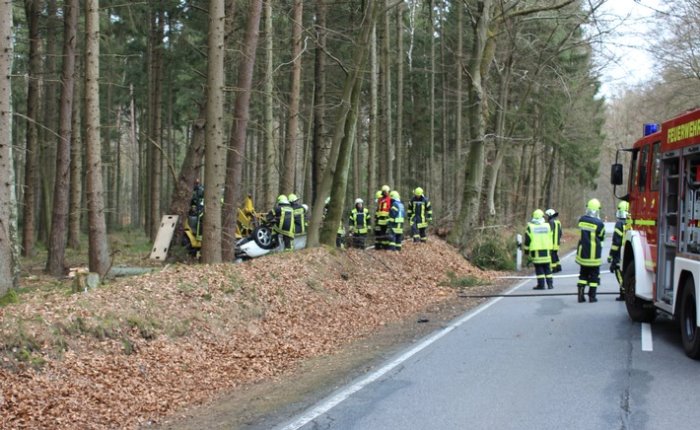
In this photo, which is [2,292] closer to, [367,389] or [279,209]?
[367,389]

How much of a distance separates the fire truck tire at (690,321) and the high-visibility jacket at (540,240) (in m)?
6.94

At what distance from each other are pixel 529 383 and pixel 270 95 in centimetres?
1020

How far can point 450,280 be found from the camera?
1873cm

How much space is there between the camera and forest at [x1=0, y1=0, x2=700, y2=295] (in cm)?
1327

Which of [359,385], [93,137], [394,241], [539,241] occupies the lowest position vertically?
[359,385]

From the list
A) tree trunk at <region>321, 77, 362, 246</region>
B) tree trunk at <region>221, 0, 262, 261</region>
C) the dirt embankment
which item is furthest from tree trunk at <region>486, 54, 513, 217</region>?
tree trunk at <region>221, 0, 262, 261</region>

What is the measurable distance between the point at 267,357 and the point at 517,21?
19691 millimetres

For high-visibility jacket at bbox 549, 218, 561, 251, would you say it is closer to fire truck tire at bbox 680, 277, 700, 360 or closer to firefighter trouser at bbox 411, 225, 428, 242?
firefighter trouser at bbox 411, 225, 428, 242

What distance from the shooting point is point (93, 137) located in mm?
13156

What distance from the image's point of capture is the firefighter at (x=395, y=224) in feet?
63.6

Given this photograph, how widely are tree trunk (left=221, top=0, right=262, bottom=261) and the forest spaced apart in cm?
4

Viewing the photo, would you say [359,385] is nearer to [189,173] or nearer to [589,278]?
[589,278]

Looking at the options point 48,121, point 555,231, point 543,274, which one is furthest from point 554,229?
point 48,121

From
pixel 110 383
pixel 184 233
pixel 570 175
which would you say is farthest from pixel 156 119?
pixel 570 175
